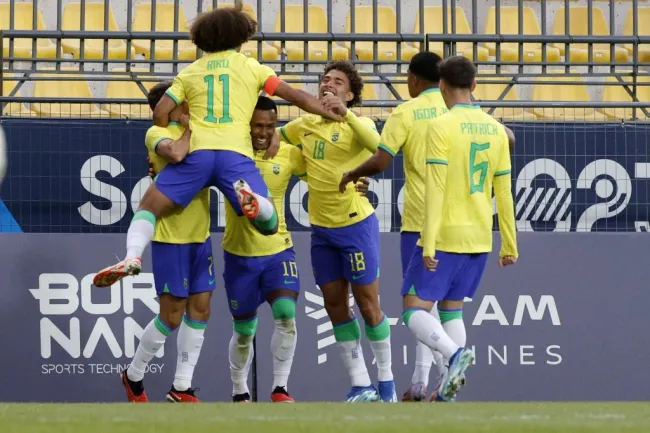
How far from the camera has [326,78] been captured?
8648 mm

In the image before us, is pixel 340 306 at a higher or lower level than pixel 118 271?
lower

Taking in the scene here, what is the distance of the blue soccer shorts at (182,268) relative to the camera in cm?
832

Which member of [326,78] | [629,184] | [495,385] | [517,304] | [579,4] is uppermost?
[579,4]

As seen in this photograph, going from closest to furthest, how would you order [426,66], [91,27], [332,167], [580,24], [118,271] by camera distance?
[118,271]
[426,66]
[332,167]
[91,27]
[580,24]

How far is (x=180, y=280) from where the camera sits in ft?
27.3

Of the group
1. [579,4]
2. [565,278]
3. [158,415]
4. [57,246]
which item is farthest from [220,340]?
[579,4]

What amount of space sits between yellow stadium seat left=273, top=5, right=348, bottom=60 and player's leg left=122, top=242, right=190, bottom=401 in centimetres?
632

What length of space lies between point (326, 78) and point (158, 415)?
3.51 meters

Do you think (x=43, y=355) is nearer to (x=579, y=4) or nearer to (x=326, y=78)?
(x=326, y=78)

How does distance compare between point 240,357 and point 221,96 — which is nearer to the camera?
point 221,96

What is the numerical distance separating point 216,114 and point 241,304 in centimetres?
141

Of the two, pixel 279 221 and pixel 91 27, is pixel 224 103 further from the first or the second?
pixel 91 27

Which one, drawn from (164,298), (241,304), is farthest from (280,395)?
(164,298)

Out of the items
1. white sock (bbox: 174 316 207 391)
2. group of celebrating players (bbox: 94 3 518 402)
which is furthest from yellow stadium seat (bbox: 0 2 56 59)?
white sock (bbox: 174 316 207 391)
